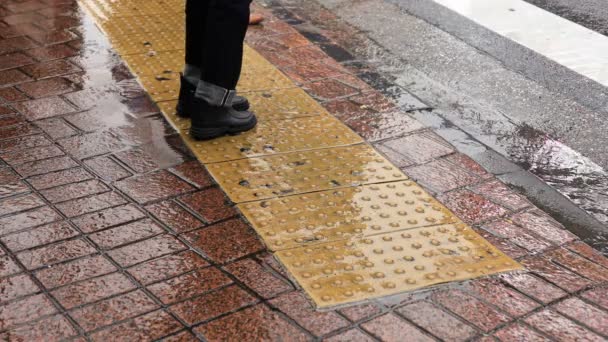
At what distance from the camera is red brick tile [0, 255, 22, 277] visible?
2.77 m

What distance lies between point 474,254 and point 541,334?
47 centimetres

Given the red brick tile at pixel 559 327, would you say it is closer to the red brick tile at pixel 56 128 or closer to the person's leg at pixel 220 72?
the person's leg at pixel 220 72

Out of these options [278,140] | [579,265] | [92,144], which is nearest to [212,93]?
[278,140]

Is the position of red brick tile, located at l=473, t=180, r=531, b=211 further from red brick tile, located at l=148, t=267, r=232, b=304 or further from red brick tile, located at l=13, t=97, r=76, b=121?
red brick tile, located at l=13, t=97, r=76, b=121

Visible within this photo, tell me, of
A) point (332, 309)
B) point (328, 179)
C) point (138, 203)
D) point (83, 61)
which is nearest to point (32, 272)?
point (138, 203)

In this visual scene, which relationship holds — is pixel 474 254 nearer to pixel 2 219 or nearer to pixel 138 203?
pixel 138 203

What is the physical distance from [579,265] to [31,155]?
214 cm

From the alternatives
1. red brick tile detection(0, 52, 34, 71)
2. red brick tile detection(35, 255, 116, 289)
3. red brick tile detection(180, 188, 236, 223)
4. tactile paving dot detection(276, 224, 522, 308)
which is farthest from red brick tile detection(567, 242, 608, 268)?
red brick tile detection(0, 52, 34, 71)

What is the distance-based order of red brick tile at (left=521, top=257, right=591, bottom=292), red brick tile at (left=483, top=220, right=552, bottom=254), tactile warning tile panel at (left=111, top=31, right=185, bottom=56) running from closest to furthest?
red brick tile at (left=521, top=257, right=591, bottom=292), red brick tile at (left=483, top=220, right=552, bottom=254), tactile warning tile panel at (left=111, top=31, right=185, bottom=56)

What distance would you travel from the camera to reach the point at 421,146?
3809mm

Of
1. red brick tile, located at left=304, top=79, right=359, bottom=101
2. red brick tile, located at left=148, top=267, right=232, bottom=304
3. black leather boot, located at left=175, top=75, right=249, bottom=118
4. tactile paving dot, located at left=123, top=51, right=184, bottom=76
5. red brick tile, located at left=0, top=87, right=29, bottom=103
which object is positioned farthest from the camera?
tactile paving dot, located at left=123, top=51, right=184, bottom=76

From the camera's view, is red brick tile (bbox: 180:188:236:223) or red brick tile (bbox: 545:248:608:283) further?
red brick tile (bbox: 180:188:236:223)

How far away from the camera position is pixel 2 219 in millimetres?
3080

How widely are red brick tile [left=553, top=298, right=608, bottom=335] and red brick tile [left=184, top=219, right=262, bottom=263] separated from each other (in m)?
1.00
